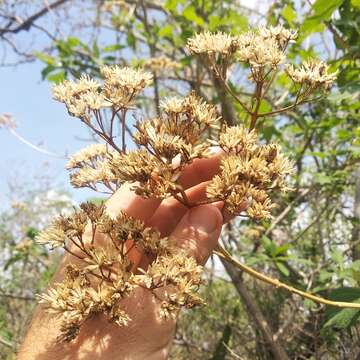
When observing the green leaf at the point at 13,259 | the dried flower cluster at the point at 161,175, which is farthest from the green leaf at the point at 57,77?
the dried flower cluster at the point at 161,175

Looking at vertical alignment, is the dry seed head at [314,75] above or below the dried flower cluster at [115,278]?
above

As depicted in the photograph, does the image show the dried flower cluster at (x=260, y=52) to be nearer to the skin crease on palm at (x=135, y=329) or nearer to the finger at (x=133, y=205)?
the skin crease on palm at (x=135, y=329)

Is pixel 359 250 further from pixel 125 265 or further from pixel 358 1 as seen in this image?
pixel 125 265

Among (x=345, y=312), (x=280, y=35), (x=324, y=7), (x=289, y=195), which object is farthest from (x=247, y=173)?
(x=289, y=195)

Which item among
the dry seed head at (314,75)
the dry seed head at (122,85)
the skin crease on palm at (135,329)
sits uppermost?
the dry seed head at (314,75)

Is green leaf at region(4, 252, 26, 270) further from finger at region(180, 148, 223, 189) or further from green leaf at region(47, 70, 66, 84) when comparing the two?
finger at region(180, 148, 223, 189)

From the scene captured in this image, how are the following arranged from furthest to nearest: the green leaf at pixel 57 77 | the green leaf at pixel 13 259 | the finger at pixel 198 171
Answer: the green leaf at pixel 13 259, the green leaf at pixel 57 77, the finger at pixel 198 171
